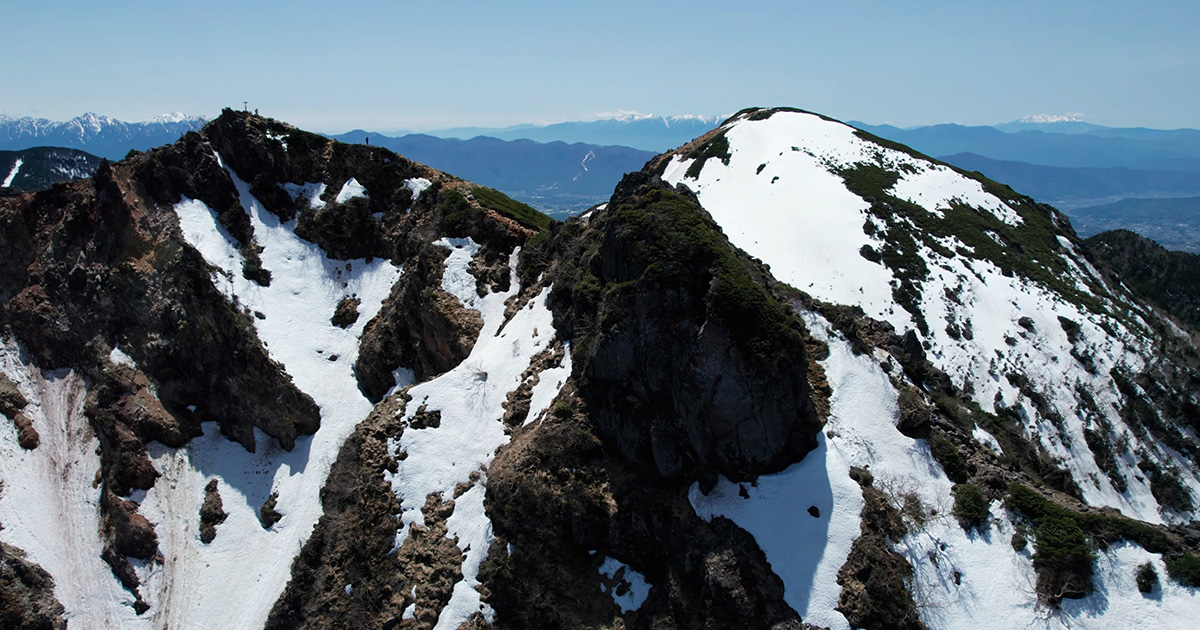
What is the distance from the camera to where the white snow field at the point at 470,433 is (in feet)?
84.3

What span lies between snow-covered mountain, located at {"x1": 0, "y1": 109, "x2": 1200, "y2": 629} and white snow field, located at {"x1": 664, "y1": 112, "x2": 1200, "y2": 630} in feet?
0.55

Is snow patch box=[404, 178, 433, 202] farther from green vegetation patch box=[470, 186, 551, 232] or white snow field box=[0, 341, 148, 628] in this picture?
white snow field box=[0, 341, 148, 628]

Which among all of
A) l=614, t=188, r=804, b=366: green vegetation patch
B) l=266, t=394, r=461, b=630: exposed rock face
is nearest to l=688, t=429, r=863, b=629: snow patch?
l=614, t=188, r=804, b=366: green vegetation patch

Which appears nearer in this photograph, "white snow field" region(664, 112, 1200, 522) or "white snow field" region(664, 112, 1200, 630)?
"white snow field" region(664, 112, 1200, 630)

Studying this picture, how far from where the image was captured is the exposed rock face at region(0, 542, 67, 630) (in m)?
29.1

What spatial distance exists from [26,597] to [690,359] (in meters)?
37.6

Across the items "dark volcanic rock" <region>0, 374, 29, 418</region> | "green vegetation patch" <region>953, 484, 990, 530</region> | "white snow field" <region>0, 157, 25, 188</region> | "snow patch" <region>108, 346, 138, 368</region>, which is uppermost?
"white snow field" <region>0, 157, 25, 188</region>

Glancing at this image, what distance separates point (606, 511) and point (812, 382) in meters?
11.6

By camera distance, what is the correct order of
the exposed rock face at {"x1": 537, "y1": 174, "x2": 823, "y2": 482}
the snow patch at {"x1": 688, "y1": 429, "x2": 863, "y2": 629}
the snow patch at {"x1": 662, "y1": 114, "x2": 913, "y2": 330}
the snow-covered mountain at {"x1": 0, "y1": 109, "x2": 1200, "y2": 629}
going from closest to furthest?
the snow patch at {"x1": 688, "y1": 429, "x2": 863, "y2": 629} < the snow-covered mountain at {"x1": 0, "y1": 109, "x2": 1200, "y2": 629} < the exposed rock face at {"x1": 537, "y1": 174, "x2": 823, "y2": 482} < the snow patch at {"x1": 662, "y1": 114, "x2": 913, "y2": 330}

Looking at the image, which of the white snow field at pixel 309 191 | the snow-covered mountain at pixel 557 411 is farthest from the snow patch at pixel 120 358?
the white snow field at pixel 309 191

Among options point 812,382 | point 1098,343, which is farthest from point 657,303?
point 1098,343

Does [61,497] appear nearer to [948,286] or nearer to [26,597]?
[26,597]

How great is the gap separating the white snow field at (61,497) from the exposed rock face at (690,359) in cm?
2985

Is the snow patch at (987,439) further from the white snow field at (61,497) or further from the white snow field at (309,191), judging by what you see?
the white snow field at (309,191)
